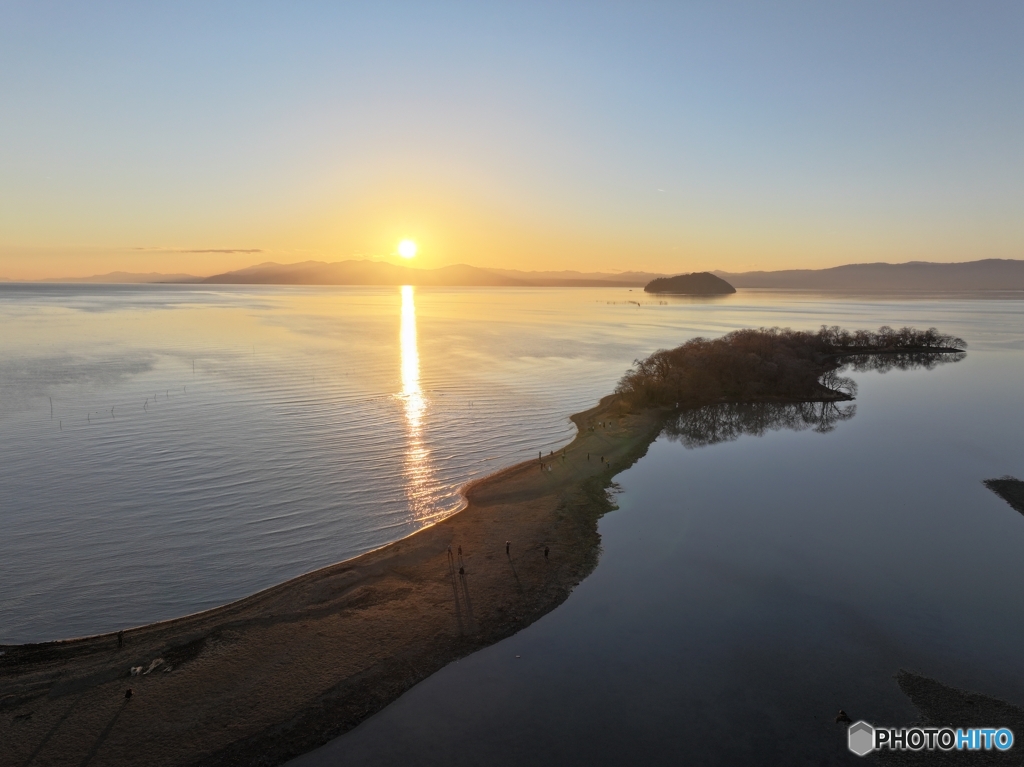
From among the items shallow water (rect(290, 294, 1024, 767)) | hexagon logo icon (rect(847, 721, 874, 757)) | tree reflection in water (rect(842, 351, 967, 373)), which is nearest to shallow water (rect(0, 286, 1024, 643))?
tree reflection in water (rect(842, 351, 967, 373))

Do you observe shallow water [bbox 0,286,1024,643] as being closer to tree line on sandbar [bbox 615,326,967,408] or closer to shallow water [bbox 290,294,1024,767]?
tree line on sandbar [bbox 615,326,967,408]

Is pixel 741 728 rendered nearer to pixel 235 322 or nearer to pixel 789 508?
pixel 789 508

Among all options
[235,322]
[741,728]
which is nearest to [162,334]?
[235,322]

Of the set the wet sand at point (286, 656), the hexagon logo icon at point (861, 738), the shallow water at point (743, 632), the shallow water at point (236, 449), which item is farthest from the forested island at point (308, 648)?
the hexagon logo icon at point (861, 738)

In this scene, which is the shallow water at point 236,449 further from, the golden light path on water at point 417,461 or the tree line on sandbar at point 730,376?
the tree line on sandbar at point 730,376

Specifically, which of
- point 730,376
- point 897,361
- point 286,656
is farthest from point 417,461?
point 897,361

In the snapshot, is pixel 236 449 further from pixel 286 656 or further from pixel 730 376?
pixel 730 376
